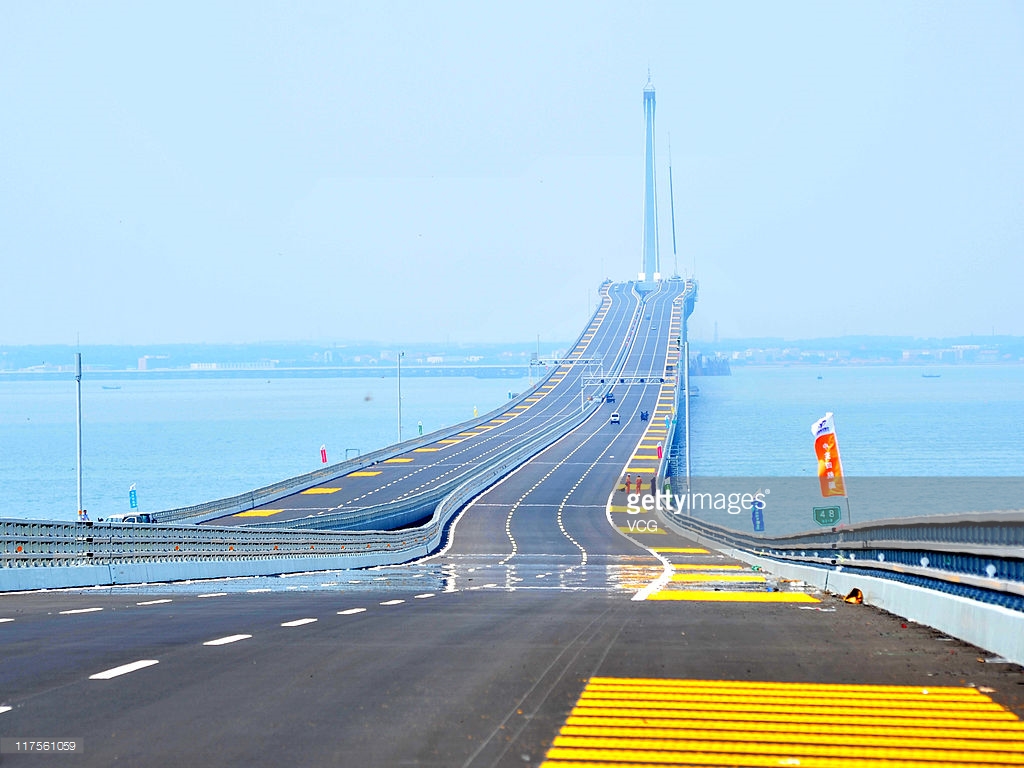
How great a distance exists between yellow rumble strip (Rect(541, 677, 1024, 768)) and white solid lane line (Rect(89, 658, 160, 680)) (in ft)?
11.5

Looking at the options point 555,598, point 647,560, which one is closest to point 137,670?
point 555,598

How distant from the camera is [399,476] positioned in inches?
3718

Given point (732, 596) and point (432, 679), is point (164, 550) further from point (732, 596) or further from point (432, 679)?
point (432, 679)

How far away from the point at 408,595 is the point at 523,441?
105921 mm

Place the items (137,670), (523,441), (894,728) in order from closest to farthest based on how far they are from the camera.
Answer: (894,728) → (137,670) → (523,441)

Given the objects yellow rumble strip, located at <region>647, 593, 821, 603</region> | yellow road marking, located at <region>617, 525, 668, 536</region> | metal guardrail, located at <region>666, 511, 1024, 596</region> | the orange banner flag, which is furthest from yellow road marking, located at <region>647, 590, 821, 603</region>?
yellow road marking, located at <region>617, 525, 668, 536</region>

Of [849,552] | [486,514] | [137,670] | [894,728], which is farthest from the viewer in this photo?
[486,514]

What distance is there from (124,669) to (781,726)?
5.04 metres

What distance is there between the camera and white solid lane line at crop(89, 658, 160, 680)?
9.52 m

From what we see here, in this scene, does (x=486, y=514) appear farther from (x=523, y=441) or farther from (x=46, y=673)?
(x=46, y=673)

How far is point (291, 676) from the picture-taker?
962 centimetres

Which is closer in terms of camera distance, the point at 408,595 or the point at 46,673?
the point at 46,673

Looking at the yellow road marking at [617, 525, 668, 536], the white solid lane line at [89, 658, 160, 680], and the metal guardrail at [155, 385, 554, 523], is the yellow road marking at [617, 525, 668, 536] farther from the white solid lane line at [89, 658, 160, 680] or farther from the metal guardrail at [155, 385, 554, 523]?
the white solid lane line at [89, 658, 160, 680]

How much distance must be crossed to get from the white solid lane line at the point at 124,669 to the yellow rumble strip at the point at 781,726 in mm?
3509
